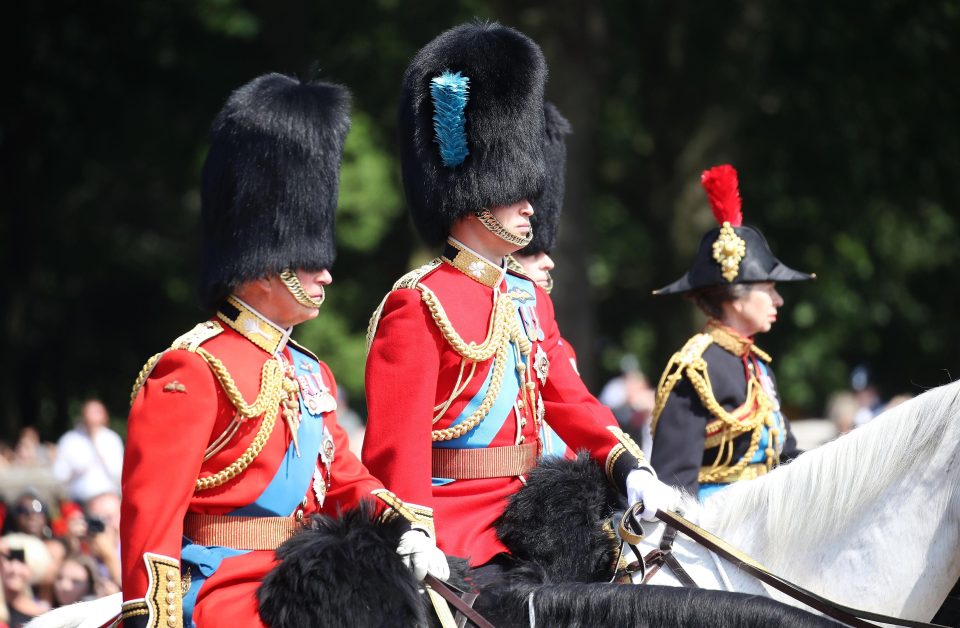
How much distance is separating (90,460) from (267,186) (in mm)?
7293

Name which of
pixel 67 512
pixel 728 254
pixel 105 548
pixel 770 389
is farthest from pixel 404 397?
pixel 67 512

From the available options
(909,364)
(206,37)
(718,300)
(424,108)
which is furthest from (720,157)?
(424,108)

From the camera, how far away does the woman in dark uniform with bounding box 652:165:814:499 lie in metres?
5.41

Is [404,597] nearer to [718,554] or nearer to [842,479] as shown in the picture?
[718,554]

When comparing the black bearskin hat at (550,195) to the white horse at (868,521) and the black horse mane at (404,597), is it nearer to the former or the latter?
the white horse at (868,521)

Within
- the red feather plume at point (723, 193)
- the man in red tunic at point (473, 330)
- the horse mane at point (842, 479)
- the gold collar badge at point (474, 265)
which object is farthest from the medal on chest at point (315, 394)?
the red feather plume at point (723, 193)

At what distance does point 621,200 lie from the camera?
17391mm

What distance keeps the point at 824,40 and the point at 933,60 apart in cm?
115

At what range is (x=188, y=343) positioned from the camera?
3639 millimetres

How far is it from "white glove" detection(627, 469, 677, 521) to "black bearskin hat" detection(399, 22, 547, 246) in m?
0.96

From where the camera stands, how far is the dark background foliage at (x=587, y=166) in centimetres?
1400

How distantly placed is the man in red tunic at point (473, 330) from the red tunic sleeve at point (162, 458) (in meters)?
0.73

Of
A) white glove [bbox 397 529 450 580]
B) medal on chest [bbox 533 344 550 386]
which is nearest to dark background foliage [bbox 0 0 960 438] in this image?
medal on chest [bbox 533 344 550 386]

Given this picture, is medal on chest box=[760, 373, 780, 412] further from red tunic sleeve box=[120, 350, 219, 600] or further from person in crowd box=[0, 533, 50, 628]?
person in crowd box=[0, 533, 50, 628]
